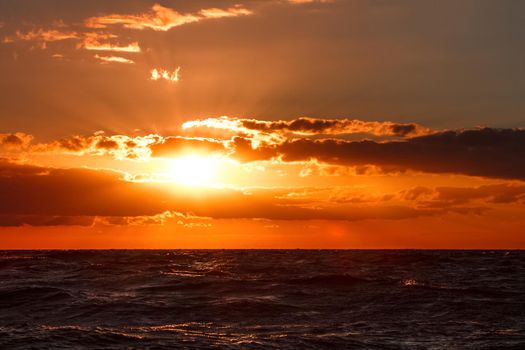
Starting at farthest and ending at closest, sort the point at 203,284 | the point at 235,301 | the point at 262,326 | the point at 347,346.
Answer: the point at 203,284 → the point at 235,301 → the point at 262,326 → the point at 347,346

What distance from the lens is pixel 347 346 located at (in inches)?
958

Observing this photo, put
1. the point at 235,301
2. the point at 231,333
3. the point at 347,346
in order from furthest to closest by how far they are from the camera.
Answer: the point at 235,301, the point at 231,333, the point at 347,346

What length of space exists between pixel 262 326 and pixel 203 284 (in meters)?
21.6

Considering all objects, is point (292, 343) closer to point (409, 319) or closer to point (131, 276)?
point (409, 319)

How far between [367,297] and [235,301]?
30.6ft

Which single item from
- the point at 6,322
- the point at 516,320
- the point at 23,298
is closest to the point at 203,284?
the point at 23,298

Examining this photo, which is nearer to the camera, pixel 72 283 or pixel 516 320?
pixel 516 320

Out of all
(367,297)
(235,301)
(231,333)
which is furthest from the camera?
(367,297)

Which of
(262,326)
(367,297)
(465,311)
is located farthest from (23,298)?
(465,311)

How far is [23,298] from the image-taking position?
4072cm

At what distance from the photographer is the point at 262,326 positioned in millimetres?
30016

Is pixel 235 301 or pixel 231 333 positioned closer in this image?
pixel 231 333

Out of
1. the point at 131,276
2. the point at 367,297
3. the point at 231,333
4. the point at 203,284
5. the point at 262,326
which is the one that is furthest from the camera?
the point at 131,276

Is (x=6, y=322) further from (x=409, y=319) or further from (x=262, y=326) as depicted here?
(x=409, y=319)
